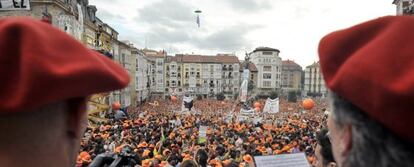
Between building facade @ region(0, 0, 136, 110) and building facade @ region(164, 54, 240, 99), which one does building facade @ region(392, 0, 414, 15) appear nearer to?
building facade @ region(0, 0, 136, 110)

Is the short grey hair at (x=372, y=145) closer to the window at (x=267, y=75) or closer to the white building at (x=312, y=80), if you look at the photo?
the window at (x=267, y=75)

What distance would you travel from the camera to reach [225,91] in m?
113

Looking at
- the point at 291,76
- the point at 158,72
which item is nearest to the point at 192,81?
the point at 158,72

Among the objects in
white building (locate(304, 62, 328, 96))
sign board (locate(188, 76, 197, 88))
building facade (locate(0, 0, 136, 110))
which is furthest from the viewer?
white building (locate(304, 62, 328, 96))

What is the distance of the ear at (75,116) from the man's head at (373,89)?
82cm

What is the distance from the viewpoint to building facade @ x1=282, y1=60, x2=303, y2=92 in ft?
444

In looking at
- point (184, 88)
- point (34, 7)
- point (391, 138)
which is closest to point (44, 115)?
point (391, 138)

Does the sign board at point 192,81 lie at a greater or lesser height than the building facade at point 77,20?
lesser

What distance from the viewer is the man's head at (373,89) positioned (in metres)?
1.13

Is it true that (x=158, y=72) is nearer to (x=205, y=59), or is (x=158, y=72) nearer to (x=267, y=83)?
(x=205, y=59)

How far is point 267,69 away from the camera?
375ft

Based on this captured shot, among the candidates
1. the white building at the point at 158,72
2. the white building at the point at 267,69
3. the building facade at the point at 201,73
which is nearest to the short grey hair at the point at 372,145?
the white building at the point at 158,72

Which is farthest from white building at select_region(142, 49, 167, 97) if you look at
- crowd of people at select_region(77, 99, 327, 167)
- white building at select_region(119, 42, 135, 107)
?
crowd of people at select_region(77, 99, 327, 167)

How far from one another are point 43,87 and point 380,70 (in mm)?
959
